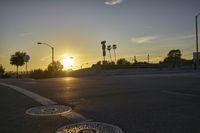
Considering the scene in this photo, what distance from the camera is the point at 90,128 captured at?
561 centimetres

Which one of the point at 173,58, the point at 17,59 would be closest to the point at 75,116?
the point at 17,59

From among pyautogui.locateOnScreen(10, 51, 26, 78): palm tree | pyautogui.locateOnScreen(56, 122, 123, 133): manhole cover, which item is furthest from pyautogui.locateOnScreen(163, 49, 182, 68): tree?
pyautogui.locateOnScreen(56, 122, 123, 133): manhole cover

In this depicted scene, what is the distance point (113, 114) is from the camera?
277 inches

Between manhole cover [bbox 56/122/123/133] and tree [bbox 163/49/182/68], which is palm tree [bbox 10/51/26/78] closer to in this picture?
tree [bbox 163/49/182/68]

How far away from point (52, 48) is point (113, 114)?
48.1m

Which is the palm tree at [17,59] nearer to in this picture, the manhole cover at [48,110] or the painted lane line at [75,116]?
the manhole cover at [48,110]

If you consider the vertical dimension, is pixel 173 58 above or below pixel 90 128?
above

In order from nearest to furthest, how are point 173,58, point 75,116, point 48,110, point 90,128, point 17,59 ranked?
point 90,128
point 75,116
point 48,110
point 17,59
point 173,58

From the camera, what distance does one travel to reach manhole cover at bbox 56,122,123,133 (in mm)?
5383

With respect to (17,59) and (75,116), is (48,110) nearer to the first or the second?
(75,116)

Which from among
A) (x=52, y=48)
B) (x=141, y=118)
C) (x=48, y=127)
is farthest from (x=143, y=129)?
(x=52, y=48)

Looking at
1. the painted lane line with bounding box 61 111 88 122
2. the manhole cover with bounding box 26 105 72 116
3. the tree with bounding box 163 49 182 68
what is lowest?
the painted lane line with bounding box 61 111 88 122

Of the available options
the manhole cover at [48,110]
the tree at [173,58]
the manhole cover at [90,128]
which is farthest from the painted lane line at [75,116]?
the tree at [173,58]

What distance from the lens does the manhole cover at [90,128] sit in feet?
17.7
